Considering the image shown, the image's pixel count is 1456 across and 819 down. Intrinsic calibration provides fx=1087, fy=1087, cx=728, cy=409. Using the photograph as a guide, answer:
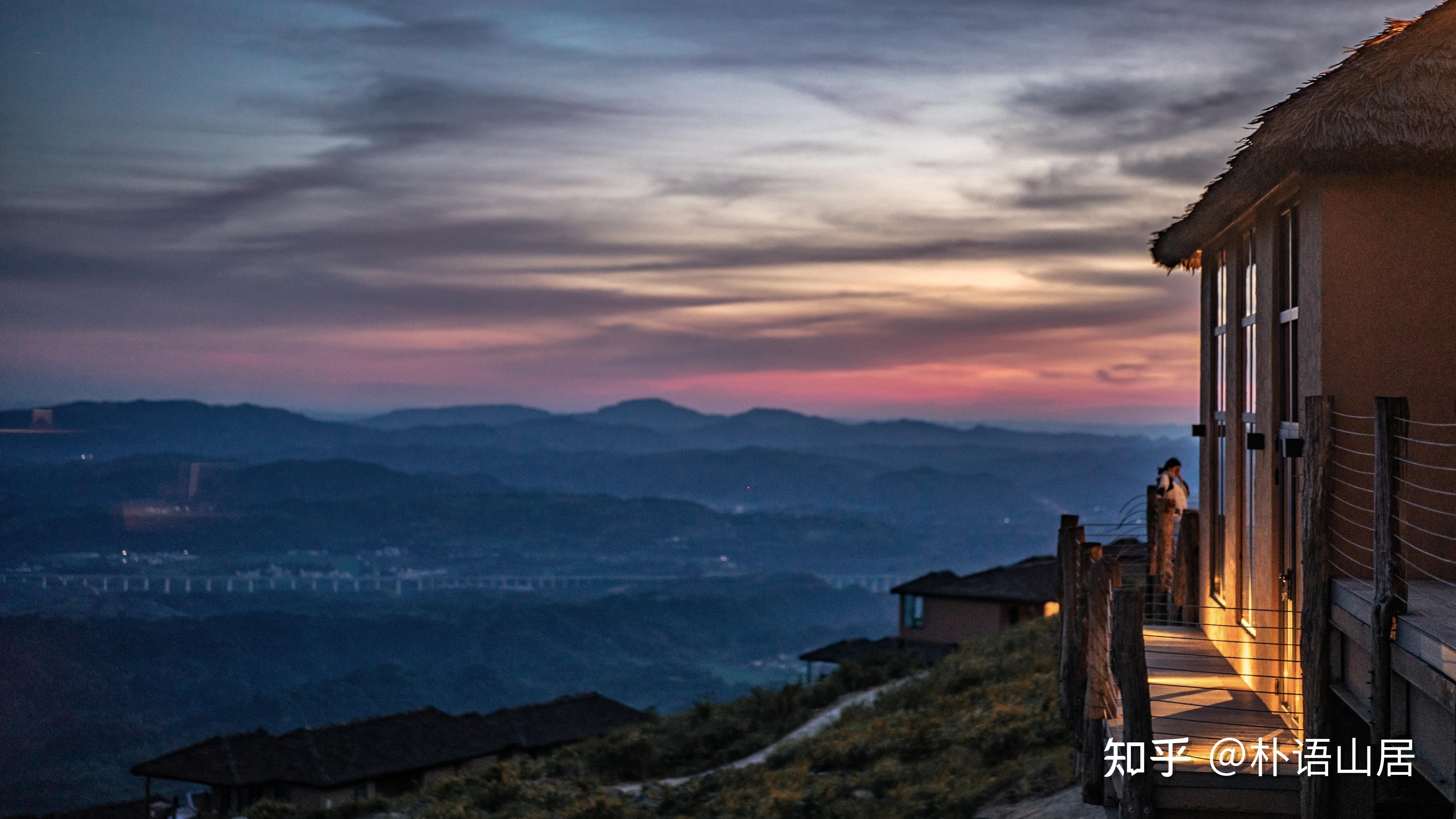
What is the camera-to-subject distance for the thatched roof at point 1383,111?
7.36m

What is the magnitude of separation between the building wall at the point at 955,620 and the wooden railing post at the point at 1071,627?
25.4 metres

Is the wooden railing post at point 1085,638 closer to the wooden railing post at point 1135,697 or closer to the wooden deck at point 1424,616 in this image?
the wooden railing post at point 1135,697

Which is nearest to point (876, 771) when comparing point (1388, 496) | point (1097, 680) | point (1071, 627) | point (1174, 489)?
point (1071, 627)

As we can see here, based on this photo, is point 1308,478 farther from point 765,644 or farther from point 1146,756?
point 765,644

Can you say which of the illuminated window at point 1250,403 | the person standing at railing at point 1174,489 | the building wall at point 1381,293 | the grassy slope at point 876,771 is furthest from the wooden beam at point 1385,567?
the person standing at railing at point 1174,489

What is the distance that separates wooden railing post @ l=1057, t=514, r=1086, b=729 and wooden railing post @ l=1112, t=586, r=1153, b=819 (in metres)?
3.20

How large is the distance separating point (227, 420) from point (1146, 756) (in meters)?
181

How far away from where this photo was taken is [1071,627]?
11.2 metres

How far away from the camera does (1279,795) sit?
729 cm

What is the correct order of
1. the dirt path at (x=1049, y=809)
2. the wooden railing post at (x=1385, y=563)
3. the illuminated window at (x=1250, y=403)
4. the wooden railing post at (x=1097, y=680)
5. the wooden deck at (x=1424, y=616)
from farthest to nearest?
the dirt path at (x=1049, y=809)
the illuminated window at (x=1250, y=403)
the wooden railing post at (x=1097, y=680)
the wooden railing post at (x=1385, y=563)
the wooden deck at (x=1424, y=616)

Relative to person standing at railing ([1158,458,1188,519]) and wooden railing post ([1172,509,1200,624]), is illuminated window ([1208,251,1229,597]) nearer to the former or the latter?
wooden railing post ([1172,509,1200,624])

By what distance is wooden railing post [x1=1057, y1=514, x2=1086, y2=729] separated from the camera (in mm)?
10891

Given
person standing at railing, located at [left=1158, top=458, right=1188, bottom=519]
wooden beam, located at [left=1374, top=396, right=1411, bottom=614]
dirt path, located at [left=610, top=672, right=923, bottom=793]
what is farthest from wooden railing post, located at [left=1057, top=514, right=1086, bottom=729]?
dirt path, located at [left=610, top=672, right=923, bottom=793]

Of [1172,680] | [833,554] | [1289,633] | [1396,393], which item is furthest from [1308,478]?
[833,554]
